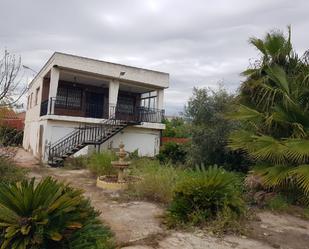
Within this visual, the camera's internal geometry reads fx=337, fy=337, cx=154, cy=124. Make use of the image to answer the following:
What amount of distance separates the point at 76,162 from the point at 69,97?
6.62m

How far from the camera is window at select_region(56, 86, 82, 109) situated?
21.5 m

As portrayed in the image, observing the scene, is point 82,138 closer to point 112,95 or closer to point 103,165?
point 112,95

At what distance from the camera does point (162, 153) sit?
18.4m

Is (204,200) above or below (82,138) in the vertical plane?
below

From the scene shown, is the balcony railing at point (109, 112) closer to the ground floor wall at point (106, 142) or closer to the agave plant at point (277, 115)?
the ground floor wall at point (106, 142)

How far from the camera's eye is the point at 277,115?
8742 mm

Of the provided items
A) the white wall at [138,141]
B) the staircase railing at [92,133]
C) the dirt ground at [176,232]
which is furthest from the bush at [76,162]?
the dirt ground at [176,232]

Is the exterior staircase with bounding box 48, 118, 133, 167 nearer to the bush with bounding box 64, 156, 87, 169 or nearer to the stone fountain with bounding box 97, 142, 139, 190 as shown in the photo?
the bush with bounding box 64, 156, 87, 169

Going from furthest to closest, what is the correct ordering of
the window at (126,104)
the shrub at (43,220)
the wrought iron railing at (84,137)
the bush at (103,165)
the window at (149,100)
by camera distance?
1. the window at (126,104)
2. the window at (149,100)
3. the wrought iron railing at (84,137)
4. the bush at (103,165)
5. the shrub at (43,220)

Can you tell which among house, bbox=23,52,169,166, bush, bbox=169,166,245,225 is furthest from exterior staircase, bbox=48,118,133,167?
bush, bbox=169,166,245,225

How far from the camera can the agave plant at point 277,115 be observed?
7746 millimetres

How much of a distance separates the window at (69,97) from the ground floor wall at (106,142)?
1.99 m

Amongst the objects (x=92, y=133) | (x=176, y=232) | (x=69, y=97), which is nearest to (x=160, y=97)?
(x=92, y=133)

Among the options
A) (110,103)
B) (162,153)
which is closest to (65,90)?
(110,103)
